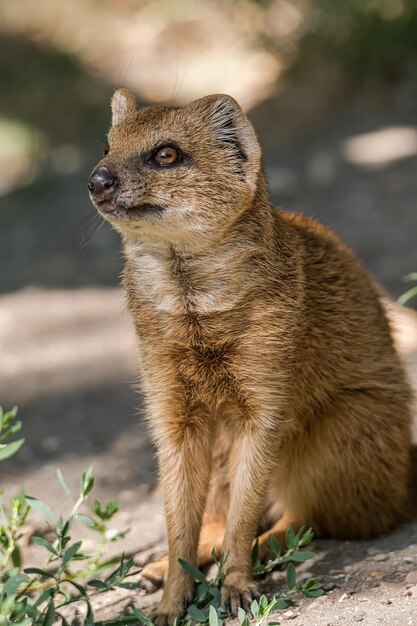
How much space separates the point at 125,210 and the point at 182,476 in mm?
923

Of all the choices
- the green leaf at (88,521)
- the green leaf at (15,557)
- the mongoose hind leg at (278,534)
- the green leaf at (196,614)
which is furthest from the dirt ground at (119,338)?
the green leaf at (15,557)

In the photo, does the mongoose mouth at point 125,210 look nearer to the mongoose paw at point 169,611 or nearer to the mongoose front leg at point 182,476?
the mongoose front leg at point 182,476

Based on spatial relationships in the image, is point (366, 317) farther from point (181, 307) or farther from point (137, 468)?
point (137, 468)

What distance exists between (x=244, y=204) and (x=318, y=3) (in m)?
6.36

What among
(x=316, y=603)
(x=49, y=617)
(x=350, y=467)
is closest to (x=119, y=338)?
(x=350, y=467)

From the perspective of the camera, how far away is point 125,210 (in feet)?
9.54

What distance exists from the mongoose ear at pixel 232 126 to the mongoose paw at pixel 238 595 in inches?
52.6

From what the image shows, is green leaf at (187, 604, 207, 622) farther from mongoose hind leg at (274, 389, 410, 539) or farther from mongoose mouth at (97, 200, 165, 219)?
mongoose mouth at (97, 200, 165, 219)

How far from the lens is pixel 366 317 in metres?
3.58

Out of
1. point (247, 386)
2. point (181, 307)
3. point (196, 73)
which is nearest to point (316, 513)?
point (247, 386)

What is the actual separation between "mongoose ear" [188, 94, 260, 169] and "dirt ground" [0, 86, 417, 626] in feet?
4.60

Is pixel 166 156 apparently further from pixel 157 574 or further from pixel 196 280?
pixel 157 574

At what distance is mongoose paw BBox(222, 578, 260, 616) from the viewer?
3027mm

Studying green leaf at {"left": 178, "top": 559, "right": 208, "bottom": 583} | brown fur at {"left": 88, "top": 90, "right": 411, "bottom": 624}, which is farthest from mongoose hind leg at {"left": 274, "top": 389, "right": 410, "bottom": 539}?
green leaf at {"left": 178, "top": 559, "right": 208, "bottom": 583}
